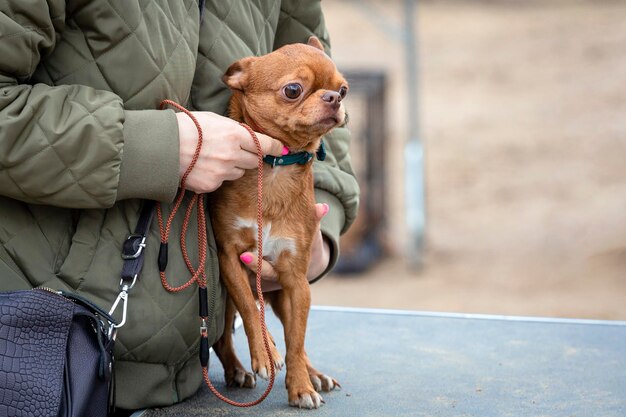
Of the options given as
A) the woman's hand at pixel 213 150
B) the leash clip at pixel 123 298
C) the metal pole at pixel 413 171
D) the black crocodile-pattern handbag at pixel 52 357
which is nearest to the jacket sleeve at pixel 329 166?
the woman's hand at pixel 213 150

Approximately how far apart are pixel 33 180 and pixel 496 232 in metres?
11.3

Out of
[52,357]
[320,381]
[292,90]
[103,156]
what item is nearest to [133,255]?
[103,156]

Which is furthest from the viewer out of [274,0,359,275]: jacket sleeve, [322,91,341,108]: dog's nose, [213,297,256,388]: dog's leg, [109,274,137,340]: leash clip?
[274,0,359,275]: jacket sleeve

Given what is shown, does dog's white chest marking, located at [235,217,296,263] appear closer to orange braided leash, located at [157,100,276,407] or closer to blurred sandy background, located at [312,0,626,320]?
orange braided leash, located at [157,100,276,407]

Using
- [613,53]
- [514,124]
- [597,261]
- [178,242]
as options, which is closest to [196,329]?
[178,242]

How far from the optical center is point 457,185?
13.7m

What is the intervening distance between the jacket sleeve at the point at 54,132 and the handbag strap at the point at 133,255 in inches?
3.9

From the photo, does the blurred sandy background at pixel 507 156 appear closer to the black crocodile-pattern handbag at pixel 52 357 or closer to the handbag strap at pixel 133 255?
the handbag strap at pixel 133 255

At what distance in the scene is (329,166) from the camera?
2123mm

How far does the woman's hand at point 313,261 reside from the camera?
1845 mm

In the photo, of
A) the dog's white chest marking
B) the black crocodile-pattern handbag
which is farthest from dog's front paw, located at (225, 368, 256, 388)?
the black crocodile-pattern handbag

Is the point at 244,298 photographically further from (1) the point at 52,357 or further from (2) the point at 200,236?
(1) the point at 52,357

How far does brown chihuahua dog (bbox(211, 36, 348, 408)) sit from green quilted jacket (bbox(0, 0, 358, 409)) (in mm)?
72

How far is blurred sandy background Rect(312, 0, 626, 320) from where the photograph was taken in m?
10.6
